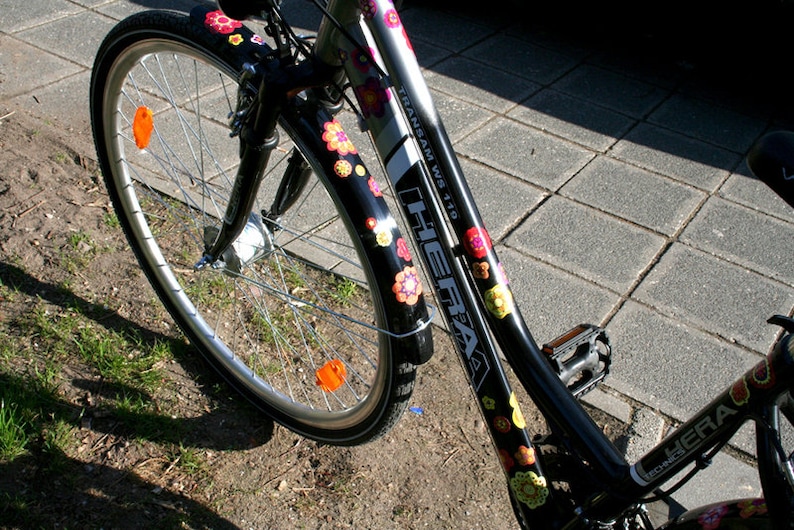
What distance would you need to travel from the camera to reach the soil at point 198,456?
6.69ft

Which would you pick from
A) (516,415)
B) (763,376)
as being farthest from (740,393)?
(516,415)

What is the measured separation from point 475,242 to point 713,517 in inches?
24.7

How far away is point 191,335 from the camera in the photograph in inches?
93.6

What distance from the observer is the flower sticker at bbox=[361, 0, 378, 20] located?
1.38 m

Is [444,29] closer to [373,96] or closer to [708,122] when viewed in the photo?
[708,122]

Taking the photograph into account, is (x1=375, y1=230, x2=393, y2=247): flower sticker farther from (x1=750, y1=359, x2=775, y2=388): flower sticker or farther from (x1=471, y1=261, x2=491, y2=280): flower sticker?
(x1=750, y1=359, x2=775, y2=388): flower sticker

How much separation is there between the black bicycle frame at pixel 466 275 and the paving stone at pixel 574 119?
103 inches

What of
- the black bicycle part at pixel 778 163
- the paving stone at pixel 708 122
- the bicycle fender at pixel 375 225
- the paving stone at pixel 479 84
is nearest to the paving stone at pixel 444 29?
the paving stone at pixel 479 84

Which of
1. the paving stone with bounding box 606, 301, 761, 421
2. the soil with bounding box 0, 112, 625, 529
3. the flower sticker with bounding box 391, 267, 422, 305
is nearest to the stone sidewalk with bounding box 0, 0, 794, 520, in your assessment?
the paving stone with bounding box 606, 301, 761, 421

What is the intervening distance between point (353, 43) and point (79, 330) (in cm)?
155

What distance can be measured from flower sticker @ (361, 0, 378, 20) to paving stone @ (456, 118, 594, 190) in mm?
2261

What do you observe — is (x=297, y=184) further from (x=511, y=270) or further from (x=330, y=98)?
(x=511, y=270)

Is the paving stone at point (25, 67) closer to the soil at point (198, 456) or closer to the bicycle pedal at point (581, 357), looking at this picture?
the soil at point (198, 456)

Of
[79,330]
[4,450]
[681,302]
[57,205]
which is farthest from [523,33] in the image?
[4,450]
